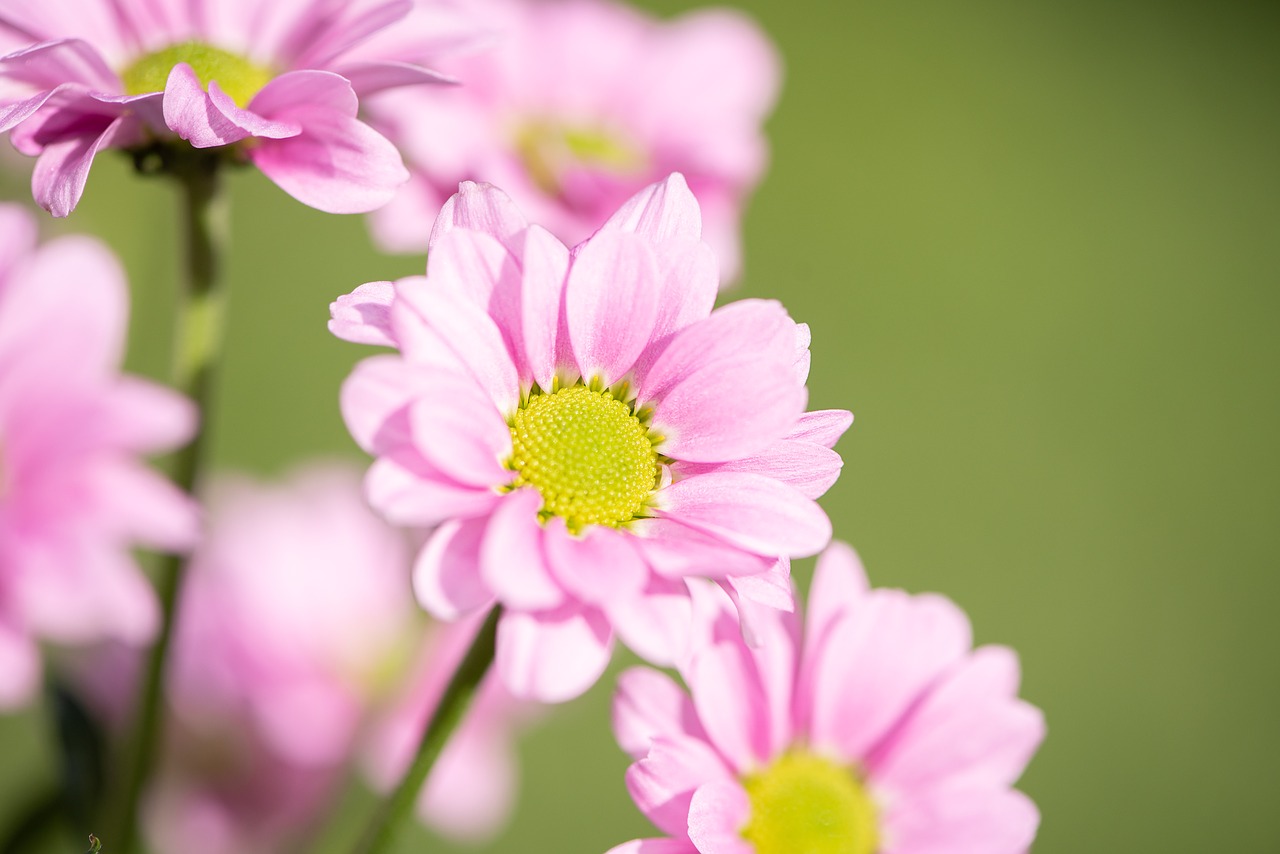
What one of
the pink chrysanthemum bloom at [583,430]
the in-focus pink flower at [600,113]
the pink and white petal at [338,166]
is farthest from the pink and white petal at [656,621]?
the in-focus pink flower at [600,113]

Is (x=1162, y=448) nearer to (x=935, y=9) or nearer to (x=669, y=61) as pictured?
(x=935, y=9)

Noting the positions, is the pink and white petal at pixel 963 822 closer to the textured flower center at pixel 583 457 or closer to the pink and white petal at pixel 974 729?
the pink and white petal at pixel 974 729

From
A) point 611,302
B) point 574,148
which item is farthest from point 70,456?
point 574,148

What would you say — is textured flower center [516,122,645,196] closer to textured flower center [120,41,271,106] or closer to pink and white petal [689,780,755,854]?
textured flower center [120,41,271,106]

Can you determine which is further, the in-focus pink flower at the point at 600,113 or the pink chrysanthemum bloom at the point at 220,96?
the in-focus pink flower at the point at 600,113

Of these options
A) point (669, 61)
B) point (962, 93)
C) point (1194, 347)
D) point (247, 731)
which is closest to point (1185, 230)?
point (1194, 347)

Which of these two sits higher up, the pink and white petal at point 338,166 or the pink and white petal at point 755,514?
the pink and white petal at point 338,166
